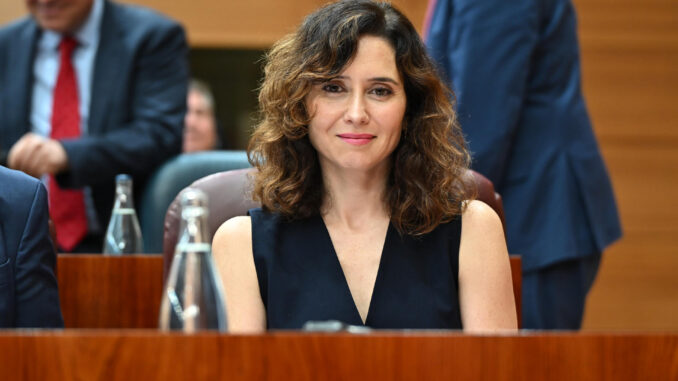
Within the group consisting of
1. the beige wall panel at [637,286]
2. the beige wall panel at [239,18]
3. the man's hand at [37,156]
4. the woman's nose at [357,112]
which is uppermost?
the beige wall panel at [239,18]

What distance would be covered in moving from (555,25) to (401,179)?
787 millimetres

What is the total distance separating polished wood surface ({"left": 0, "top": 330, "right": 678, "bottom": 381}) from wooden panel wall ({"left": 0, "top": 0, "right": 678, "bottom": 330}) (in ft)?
12.2

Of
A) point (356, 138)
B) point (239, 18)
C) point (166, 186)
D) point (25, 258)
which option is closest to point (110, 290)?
point (25, 258)

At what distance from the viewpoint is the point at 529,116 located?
95.7 inches

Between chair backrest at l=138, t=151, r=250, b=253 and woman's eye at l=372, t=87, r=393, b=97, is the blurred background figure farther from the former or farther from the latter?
woman's eye at l=372, t=87, r=393, b=97

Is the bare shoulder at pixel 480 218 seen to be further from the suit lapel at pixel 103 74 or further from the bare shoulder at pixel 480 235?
the suit lapel at pixel 103 74

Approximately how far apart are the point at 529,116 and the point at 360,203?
737 millimetres

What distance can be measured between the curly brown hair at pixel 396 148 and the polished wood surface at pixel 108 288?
1.05ft

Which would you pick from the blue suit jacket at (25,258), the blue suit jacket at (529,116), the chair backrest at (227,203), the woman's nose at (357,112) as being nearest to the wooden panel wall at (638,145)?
the blue suit jacket at (529,116)

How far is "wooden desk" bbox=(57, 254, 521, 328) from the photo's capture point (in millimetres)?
2006

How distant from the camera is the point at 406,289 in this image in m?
1.76

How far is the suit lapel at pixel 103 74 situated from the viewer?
295cm

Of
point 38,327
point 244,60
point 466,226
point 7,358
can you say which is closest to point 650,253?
point 244,60

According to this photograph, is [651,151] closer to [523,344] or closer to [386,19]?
[386,19]
